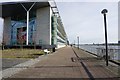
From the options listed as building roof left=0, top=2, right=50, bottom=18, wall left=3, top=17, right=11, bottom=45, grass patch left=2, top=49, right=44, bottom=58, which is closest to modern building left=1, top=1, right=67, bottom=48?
building roof left=0, top=2, right=50, bottom=18

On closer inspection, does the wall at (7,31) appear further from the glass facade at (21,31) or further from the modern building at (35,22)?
the modern building at (35,22)

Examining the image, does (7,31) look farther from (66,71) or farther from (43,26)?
(66,71)

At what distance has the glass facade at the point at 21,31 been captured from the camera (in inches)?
2409

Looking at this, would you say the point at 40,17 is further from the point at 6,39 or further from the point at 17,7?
the point at 6,39

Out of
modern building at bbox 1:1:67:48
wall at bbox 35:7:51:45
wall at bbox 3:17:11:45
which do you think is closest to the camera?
modern building at bbox 1:1:67:48

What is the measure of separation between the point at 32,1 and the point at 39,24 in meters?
8.37

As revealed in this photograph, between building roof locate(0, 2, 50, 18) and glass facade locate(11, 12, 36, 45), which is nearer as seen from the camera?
building roof locate(0, 2, 50, 18)


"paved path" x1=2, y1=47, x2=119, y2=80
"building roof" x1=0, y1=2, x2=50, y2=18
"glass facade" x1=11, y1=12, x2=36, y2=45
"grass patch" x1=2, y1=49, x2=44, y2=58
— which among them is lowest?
"grass patch" x1=2, y1=49, x2=44, y2=58

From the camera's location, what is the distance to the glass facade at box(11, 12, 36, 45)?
61.2m

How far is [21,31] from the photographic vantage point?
2569 inches

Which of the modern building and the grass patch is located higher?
the modern building

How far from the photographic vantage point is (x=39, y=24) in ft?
197

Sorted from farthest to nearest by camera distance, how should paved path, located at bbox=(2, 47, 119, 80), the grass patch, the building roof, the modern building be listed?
the modern building, the building roof, the grass patch, paved path, located at bbox=(2, 47, 119, 80)

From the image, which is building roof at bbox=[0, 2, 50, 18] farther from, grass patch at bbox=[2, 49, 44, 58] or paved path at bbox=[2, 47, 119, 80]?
paved path at bbox=[2, 47, 119, 80]
